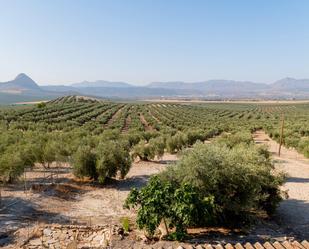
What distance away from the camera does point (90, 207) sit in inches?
722

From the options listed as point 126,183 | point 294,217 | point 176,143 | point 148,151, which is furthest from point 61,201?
point 176,143

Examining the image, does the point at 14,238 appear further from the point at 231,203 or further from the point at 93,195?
the point at 231,203

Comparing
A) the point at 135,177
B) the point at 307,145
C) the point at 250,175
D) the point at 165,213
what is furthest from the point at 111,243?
the point at 307,145

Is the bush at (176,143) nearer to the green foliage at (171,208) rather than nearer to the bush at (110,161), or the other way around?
the bush at (110,161)

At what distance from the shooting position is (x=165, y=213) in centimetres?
1301

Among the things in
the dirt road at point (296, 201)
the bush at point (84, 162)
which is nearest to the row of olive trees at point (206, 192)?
the dirt road at point (296, 201)

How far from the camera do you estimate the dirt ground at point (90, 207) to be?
14608mm

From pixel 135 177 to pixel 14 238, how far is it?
1240 cm

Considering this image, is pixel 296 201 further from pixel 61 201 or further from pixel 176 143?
pixel 176 143

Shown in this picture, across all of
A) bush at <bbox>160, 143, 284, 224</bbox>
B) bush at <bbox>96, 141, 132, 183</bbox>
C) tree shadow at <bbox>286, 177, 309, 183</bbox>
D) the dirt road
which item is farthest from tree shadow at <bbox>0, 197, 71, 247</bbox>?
tree shadow at <bbox>286, 177, 309, 183</bbox>

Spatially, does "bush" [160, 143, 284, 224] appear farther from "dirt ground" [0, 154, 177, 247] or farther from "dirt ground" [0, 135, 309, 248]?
"dirt ground" [0, 154, 177, 247]

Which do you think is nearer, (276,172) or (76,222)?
(76,222)

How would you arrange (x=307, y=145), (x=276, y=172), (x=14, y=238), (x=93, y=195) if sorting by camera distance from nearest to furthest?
(x=14, y=238)
(x=276, y=172)
(x=93, y=195)
(x=307, y=145)

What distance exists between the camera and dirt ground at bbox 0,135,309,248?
575 inches
